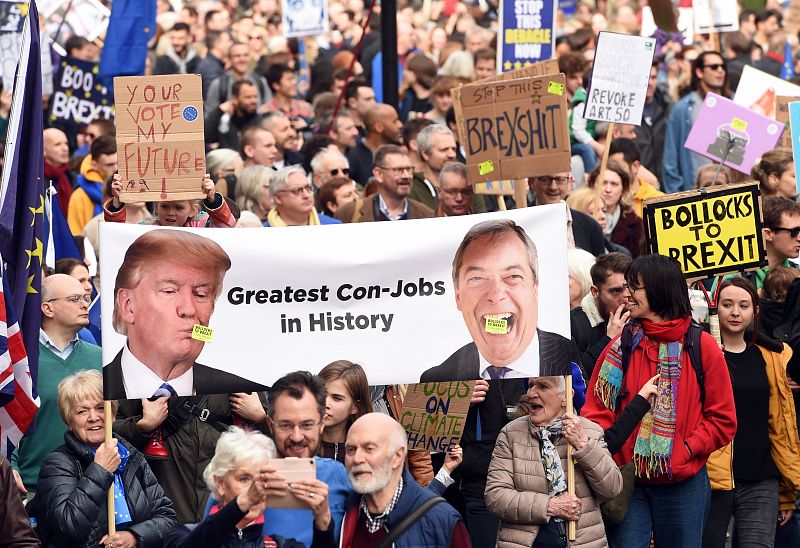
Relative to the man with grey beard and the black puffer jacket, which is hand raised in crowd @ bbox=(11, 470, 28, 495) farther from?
the man with grey beard

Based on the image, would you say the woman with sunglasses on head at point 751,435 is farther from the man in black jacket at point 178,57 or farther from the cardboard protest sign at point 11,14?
the man in black jacket at point 178,57

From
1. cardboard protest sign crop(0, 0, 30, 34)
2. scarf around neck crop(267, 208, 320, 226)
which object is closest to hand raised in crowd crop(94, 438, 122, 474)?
scarf around neck crop(267, 208, 320, 226)

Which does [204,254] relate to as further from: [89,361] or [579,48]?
[579,48]

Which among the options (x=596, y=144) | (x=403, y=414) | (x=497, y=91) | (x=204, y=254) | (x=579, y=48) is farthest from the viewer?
(x=579, y=48)

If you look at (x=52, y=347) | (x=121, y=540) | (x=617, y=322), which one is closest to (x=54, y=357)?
(x=52, y=347)

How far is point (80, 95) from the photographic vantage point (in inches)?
606

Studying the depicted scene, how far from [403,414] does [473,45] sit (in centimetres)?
1195

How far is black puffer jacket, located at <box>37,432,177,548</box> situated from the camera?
760 centimetres

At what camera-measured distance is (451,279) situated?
7949 mm

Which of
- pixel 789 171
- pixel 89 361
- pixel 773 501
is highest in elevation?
pixel 789 171

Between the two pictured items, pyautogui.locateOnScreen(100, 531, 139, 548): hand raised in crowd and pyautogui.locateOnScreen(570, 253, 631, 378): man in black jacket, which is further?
pyautogui.locateOnScreen(570, 253, 631, 378): man in black jacket

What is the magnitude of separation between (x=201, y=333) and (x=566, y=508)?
1.99 metres

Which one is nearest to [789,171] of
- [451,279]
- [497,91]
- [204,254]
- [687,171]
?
[497,91]

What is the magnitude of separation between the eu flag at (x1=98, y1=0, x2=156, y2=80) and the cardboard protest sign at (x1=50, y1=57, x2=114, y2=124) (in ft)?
0.97
